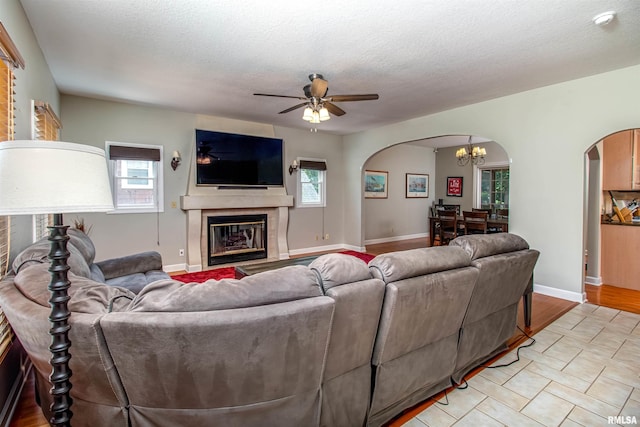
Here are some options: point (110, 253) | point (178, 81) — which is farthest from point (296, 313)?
point (110, 253)

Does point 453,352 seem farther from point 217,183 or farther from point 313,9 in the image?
point 217,183

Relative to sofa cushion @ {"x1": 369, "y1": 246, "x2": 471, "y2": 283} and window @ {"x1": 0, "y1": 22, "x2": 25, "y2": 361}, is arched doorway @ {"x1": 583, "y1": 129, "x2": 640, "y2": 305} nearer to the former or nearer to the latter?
sofa cushion @ {"x1": 369, "y1": 246, "x2": 471, "y2": 283}

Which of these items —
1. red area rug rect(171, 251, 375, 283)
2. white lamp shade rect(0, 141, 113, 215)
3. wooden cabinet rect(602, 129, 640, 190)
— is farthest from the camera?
red area rug rect(171, 251, 375, 283)

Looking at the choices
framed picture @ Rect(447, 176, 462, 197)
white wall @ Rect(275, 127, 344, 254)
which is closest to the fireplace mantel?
white wall @ Rect(275, 127, 344, 254)

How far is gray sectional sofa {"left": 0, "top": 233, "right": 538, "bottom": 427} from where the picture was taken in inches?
45.4

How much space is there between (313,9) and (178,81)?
86.4 inches

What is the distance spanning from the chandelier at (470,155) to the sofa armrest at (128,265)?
6089 millimetres

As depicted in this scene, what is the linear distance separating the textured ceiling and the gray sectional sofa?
1.88m

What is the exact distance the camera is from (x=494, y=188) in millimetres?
8156

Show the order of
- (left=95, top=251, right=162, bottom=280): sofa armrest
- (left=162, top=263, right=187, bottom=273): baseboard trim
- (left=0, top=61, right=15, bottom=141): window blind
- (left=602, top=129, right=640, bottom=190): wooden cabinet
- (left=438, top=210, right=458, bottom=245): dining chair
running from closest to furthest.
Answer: (left=0, top=61, right=15, bottom=141): window blind, (left=95, top=251, right=162, bottom=280): sofa armrest, (left=602, top=129, right=640, bottom=190): wooden cabinet, (left=162, top=263, right=187, bottom=273): baseboard trim, (left=438, top=210, right=458, bottom=245): dining chair

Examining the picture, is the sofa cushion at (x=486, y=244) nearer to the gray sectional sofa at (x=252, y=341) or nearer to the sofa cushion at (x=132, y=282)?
the gray sectional sofa at (x=252, y=341)

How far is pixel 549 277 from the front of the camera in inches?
159

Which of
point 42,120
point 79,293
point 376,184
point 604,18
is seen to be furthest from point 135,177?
point 604,18

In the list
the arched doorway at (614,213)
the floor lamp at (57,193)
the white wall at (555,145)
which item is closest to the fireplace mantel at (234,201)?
the white wall at (555,145)
